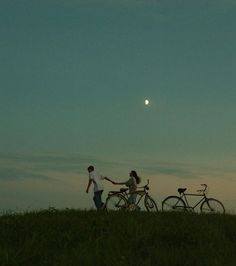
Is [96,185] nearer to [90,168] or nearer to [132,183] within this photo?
[90,168]

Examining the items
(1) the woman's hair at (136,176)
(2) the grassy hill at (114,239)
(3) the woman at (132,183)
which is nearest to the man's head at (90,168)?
(3) the woman at (132,183)

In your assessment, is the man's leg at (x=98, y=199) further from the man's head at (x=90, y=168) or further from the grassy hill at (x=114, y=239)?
the grassy hill at (x=114, y=239)

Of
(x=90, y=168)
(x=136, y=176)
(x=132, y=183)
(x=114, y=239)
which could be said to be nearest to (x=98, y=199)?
(x=90, y=168)

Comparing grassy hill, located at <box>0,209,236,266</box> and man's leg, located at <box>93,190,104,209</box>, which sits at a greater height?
man's leg, located at <box>93,190,104,209</box>

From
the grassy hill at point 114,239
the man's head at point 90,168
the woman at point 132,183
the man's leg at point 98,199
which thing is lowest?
the grassy hill at point 114,239

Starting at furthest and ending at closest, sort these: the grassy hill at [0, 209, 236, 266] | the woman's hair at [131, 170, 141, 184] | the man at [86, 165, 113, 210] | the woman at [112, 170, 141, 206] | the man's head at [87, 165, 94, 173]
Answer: the woman's hair at [131, 170, 141, 184] → the woman at [112, 170, 141, 206] → the man's head at [87, 165, 94, 173] → the man at [86, 165, 113, 210] → the grassy hill at [0, 209, 236, 266]

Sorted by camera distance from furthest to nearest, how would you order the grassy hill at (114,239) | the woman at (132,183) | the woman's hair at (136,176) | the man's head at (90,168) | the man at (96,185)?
1. the woman's hair at (136,176)
2. the woman at (132,183)
3. the man's head at (90,168)
4. the man at (96,185)
5. the grassy hill at (114,239)

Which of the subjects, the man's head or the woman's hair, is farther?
the woman's hair

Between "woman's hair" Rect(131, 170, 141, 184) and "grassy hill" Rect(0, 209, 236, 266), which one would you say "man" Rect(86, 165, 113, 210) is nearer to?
"woman's hair" Rect(131, 170, 141, 184)

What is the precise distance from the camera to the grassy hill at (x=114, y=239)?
62.6 ft

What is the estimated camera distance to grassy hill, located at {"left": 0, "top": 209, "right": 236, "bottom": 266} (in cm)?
1909

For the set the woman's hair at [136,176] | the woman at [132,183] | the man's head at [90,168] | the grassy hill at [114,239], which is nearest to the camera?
the grassy hill at [114,239]

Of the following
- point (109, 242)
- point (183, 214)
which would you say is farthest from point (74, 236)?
point (183, 214)

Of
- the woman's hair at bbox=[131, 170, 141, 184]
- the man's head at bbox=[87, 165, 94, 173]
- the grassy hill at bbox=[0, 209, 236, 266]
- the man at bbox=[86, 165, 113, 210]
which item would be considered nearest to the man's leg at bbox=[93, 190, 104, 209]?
the man at bbox=[86, 165, 113, 210]
